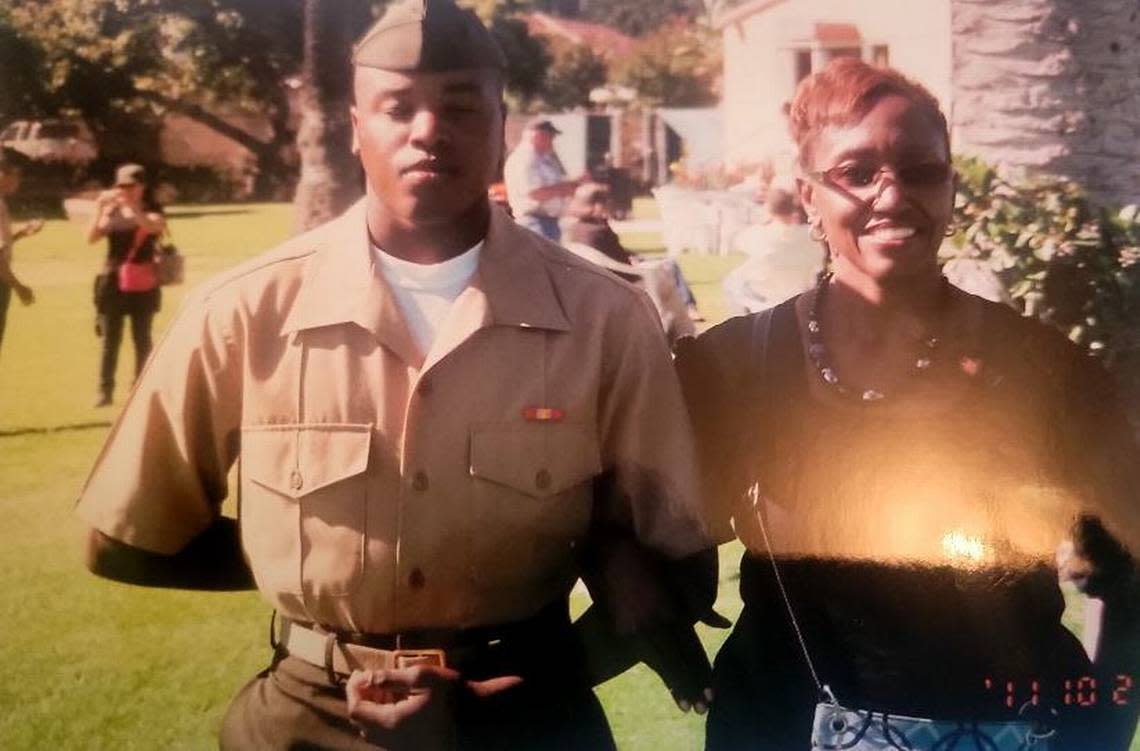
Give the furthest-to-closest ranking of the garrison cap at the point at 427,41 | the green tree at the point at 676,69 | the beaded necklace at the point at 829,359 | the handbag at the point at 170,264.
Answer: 1. the green tree at the point at 676,69
2. the handbag at the point at 170,264
3. the beaded necklace at the point at 829,359
4. the garrison cap at the point at 427,41

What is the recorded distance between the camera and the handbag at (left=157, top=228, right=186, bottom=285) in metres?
1.40

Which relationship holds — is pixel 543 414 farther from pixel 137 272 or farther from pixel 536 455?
pixel 137 272

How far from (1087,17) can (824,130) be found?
0.40 metres

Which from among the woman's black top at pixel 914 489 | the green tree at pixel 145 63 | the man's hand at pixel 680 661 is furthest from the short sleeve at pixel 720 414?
the green tree at pixel 145 63

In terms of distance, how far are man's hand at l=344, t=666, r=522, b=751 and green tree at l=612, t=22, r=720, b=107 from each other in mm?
738

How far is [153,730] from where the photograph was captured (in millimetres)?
1527

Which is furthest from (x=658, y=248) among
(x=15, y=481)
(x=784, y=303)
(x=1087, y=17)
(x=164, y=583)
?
(x=15, y=481)

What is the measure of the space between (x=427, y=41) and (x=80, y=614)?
837mm

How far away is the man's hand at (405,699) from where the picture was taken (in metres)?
1.27

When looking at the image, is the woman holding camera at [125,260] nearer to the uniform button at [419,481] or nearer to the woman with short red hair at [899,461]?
the uniform button at [419,481]

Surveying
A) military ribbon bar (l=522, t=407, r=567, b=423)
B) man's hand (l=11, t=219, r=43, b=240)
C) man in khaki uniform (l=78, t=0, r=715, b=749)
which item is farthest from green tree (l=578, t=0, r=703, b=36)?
man's hand (l=11, t=219, r=43, b=240)

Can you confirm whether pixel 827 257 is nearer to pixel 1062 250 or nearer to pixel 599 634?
pixel 1062 250

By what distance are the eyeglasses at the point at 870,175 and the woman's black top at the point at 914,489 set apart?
0.52 feet

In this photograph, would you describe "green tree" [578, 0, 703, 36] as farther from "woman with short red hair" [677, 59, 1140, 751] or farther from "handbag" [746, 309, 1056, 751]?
"handbag" [746, 309, 1056, 751]
